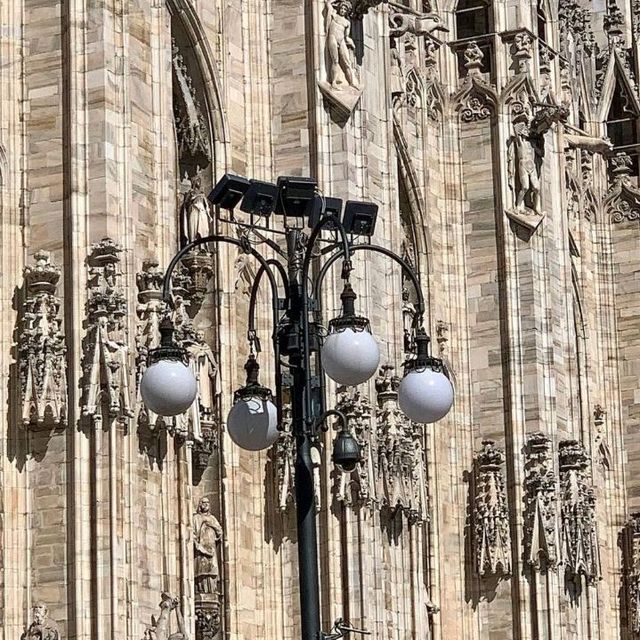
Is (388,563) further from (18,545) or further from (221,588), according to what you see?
(18,545)

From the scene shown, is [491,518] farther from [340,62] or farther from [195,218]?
[195,218]

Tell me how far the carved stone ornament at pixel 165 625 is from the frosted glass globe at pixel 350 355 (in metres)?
7.38

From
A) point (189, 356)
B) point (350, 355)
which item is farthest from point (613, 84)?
point (350, 355)

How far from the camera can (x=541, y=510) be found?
39656 mm

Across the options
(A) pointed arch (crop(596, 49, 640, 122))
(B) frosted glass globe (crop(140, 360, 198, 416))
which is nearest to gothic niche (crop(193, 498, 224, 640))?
(B) frosted glass globe (crop(140, 360, 198, 416))

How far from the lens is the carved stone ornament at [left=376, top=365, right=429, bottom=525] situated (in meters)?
33.8

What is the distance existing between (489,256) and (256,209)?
62.6ft

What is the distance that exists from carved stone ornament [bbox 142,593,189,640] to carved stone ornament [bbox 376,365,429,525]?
227 inches

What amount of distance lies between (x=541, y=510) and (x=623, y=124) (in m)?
11.9

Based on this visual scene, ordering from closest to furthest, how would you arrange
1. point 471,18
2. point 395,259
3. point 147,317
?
point 395,259
point 147,317
point 471,18

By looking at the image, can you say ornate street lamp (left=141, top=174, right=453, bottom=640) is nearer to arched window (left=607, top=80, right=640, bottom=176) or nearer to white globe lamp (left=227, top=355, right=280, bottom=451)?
white globe lamp (left=227, top=355, right=280, bottom=451)

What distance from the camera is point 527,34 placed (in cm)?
4162

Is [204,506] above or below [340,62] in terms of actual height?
below

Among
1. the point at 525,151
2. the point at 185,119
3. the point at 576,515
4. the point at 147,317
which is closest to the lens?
the point at 147,317
